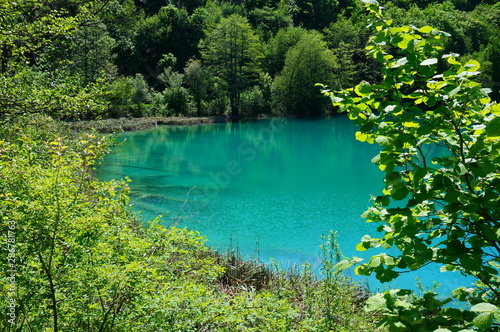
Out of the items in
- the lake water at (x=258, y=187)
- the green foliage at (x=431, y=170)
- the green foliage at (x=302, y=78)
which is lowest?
the lake water at (x=258, y=187)

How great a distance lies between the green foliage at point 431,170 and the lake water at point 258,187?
329cm

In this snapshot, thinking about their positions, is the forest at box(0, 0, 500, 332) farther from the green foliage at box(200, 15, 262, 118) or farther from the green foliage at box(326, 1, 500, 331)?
the green foliage at box(200, 15, 262, 118)

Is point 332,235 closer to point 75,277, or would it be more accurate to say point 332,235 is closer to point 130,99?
point 75,277

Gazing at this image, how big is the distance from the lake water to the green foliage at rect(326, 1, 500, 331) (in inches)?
130

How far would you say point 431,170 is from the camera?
1893 mm

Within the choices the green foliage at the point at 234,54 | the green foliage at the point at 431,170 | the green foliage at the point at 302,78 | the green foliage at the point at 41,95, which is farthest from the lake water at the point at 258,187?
the green foliage at the point at 302,78

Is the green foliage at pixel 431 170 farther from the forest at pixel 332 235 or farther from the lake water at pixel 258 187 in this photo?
the lake water at pixel 258 187

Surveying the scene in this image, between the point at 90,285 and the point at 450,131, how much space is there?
2622mm

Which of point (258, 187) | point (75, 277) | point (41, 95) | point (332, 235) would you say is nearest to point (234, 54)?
point (258, 187)

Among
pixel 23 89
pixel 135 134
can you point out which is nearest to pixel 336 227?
pixel 23 89

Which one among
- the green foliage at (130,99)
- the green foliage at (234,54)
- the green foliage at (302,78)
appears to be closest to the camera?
the green foliage at (130,99)

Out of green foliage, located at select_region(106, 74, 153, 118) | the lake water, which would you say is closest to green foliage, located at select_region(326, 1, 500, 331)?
the lake water

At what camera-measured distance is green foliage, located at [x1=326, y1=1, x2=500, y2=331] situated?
1780mm

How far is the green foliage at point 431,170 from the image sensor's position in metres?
1.78
